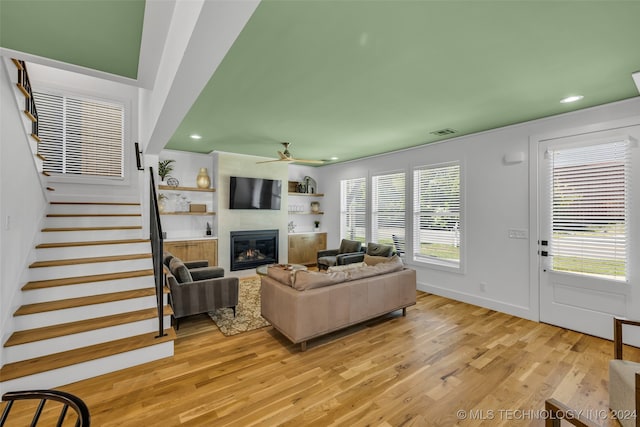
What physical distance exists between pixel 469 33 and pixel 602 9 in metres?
0.70

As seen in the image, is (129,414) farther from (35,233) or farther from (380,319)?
(380,319)

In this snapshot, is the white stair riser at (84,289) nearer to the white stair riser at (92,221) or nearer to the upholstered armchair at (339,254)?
the white stair riser at (92,221)

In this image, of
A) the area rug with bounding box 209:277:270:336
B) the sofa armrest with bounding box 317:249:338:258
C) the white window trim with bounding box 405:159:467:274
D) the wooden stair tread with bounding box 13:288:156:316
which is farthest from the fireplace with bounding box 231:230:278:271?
the white window trim with bounding box 405:159:467:274

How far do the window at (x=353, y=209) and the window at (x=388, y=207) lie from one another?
1.04 feet

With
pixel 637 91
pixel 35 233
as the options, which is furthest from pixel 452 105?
pixel 35 233

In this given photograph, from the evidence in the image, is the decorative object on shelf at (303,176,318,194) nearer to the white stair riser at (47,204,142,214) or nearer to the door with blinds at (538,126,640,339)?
the white stair riser at (47,204,142,214)

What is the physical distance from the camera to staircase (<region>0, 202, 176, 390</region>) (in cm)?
218

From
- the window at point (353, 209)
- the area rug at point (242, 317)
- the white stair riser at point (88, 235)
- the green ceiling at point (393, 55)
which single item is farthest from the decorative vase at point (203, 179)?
the window at point (353, 209)

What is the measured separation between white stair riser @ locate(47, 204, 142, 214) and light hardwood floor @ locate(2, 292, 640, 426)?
2.07 meters

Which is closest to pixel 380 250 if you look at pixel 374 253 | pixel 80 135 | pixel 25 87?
pixel 374 253

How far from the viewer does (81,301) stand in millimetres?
2629

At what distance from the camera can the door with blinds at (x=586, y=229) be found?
2.93 m

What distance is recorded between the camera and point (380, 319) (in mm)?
3607

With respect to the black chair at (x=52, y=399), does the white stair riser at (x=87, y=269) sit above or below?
above
